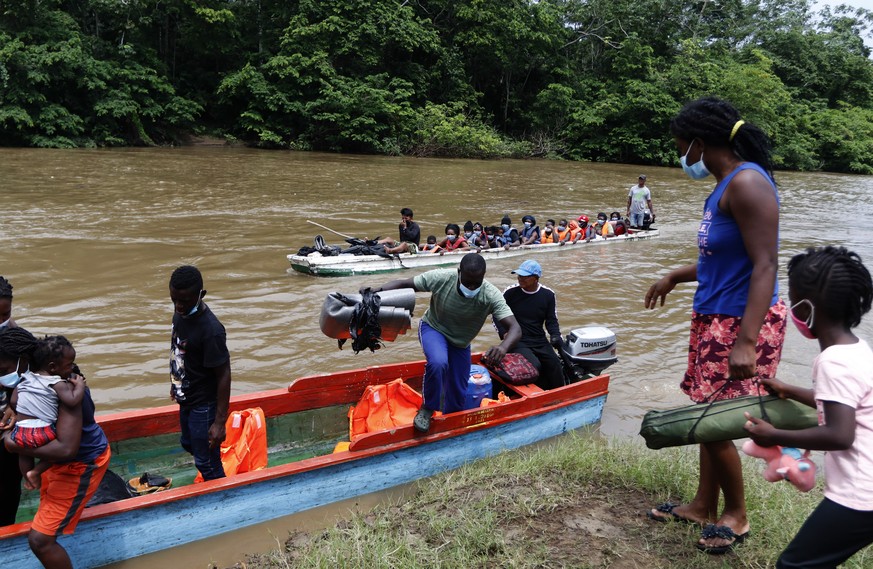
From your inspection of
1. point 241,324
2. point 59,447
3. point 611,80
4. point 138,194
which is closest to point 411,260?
point 241,324

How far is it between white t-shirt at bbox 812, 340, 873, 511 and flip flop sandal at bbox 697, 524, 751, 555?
1.11 m

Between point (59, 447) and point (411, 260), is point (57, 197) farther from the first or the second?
point (59, 447)

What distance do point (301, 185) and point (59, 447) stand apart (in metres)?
19.4

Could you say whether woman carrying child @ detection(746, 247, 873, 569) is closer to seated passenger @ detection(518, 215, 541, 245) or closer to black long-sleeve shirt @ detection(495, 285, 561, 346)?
black long-sleeve shirt @ detection(495, 285, 561, 346)

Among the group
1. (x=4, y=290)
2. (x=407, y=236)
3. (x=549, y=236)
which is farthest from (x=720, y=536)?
(x=549, y=236)

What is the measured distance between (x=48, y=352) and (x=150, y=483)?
5.73 ft

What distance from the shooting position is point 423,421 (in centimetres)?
465

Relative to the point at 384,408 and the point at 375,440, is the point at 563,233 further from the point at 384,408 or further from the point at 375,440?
the point at 375,440

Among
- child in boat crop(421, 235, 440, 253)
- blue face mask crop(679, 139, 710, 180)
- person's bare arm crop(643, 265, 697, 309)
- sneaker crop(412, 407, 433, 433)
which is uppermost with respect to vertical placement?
blue face mask crop(679, 139, 710, 180)

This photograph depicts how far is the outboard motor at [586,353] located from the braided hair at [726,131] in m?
3.39

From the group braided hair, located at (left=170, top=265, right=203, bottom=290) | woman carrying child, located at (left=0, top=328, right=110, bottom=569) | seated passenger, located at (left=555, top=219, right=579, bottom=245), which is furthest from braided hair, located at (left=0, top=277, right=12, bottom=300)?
seated passenger, located at (left=555, top=219, right=579, bottom=245)

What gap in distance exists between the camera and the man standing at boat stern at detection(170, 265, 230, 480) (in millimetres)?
3686

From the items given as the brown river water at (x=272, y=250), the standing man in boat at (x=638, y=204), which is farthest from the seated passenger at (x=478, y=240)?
the standing man in boat at (x=638, y=204)

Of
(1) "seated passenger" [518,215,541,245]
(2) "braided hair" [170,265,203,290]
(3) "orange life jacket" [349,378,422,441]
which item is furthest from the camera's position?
(1) "seated passenger" [518,215,541,245]
